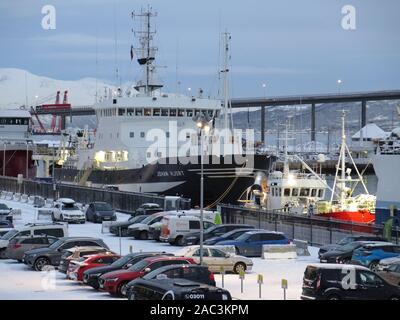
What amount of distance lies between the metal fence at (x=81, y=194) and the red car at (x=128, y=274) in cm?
2398

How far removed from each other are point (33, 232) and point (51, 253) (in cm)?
396

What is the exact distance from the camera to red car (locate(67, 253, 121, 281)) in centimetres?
2556

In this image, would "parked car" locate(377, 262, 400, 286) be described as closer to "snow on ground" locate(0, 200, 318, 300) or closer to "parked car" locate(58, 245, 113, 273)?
"snow on ground" locate(0, 200, 318, 300)

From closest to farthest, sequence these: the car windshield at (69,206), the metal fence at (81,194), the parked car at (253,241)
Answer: the parked car at (253,241), the car windshield at (69,206), the metal fence at (81,194)

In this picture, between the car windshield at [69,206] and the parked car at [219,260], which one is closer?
the parked car at [219,260]

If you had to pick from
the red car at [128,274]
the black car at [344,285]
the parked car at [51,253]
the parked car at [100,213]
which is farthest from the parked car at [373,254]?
the parked car at [100,213]

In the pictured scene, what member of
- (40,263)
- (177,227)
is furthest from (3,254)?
(177,227)

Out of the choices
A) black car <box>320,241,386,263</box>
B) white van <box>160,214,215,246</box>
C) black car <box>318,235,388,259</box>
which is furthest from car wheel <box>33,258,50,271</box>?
black car <box>318,235,388,259</box>

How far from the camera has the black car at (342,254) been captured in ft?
93.0

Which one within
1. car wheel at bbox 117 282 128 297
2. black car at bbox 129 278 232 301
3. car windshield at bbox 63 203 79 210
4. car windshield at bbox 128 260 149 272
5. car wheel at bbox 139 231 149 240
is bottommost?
car wheel at bbox 139 231 149 240

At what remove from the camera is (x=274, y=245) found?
1243 inches

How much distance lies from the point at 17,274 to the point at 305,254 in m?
10.0

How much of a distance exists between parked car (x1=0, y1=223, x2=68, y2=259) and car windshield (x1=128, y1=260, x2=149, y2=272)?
943 cm

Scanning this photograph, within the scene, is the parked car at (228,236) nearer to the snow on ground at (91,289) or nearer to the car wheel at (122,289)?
the snow on ground at (91,289)
